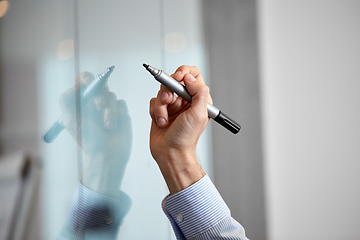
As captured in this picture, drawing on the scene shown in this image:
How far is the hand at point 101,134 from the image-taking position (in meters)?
0.26

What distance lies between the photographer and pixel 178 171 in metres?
0.30

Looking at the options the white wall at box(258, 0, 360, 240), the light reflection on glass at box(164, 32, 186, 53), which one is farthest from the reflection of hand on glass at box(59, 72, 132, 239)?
the white wall at box(258, 0, 360, 240)

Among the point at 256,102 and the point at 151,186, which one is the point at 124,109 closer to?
the point at 151,186

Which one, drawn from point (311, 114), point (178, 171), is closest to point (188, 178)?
point (178, 171)

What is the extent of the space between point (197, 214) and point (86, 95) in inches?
6.9

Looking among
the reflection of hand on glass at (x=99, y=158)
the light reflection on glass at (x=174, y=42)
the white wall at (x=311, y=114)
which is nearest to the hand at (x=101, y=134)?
the reflection of hand on glass at (x=99, y=158)

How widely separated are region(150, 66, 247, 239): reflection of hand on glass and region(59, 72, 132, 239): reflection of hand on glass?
0.05m

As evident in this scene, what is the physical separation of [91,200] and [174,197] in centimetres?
9

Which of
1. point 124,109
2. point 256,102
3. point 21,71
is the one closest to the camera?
point 21,71

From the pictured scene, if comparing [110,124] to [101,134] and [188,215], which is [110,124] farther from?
[188,215]

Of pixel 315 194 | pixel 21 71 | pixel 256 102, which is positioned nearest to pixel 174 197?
pixel 21 71

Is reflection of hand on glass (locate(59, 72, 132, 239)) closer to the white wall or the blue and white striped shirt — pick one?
the blue and white striped shirt

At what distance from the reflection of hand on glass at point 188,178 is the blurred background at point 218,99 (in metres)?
0.05

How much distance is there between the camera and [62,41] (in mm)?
241
